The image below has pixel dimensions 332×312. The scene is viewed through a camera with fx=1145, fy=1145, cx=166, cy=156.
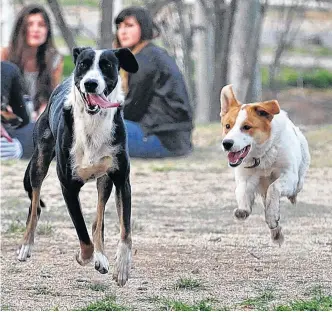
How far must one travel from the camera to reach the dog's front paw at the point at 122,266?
5.79 m

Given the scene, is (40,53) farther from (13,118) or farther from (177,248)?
(177,248)

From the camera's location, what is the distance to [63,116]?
19.8 feet

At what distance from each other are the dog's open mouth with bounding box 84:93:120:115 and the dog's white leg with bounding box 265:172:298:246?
1133mm

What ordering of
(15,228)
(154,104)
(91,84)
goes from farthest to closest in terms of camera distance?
(154,104)
(15,228)
(91,84)

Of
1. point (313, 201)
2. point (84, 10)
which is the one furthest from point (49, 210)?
point (84, 10)

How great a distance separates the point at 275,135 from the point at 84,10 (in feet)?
55.8

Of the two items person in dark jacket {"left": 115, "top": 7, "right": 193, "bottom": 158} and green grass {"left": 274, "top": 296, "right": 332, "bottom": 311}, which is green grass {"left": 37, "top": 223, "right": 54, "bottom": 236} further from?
person in dark jacket {"left": 115, "top": 7, "right": 193, "bottom": 158}

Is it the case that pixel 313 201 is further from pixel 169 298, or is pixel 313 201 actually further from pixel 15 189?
pixel 169 298

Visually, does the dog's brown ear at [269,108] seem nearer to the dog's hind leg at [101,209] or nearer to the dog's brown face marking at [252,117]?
the dog's brown face marking at [252,117]

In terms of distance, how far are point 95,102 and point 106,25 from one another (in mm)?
7213

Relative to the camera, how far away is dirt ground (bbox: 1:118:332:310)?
18.9ft

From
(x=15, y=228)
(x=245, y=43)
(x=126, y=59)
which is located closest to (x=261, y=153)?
(x=126, y=59)

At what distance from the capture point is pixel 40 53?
11750 millimetres

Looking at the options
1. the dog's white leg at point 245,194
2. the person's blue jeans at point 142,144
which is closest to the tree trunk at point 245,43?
the person's blue jeans at point 142,144
